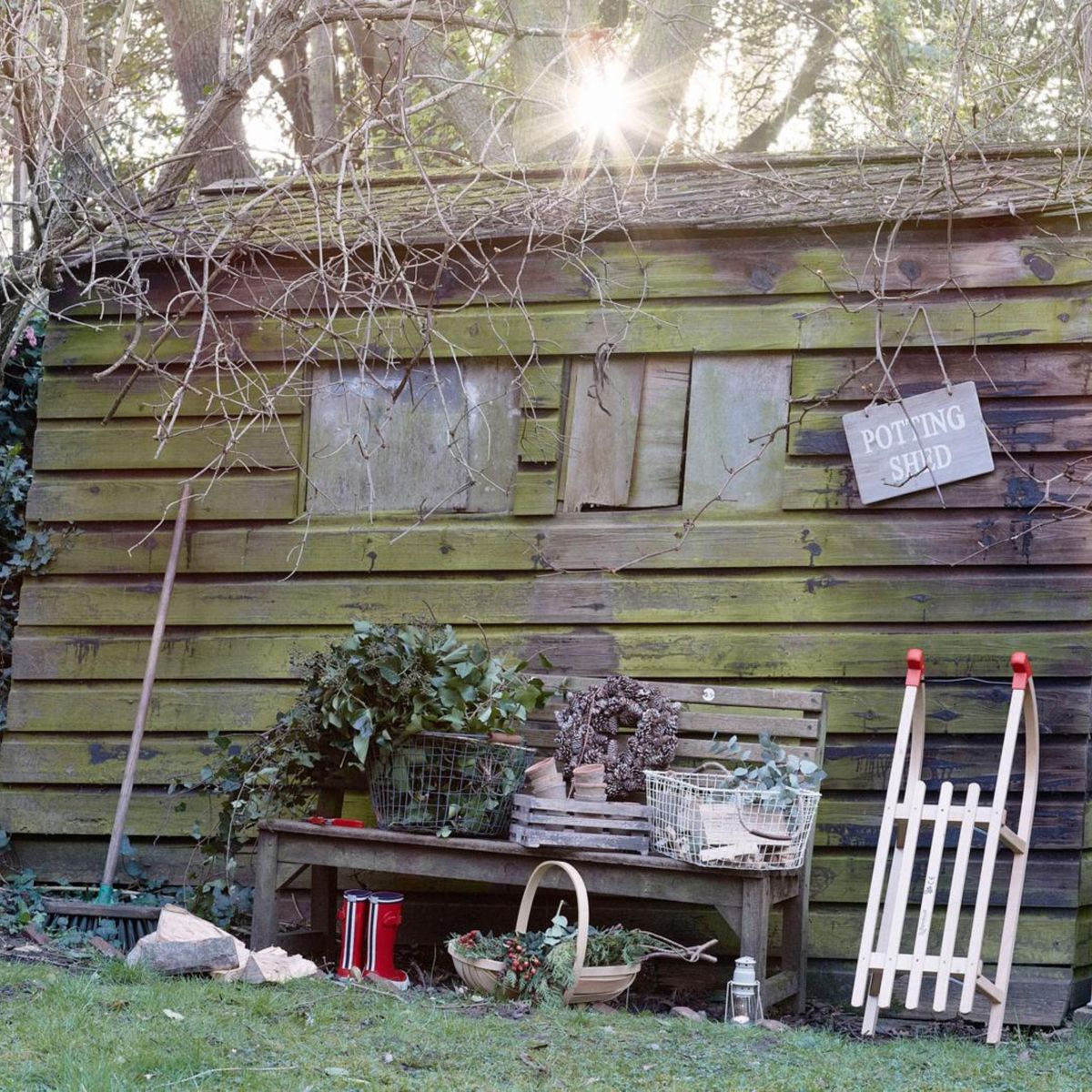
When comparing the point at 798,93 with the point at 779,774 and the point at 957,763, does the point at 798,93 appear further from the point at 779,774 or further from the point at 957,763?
the point at 779,774

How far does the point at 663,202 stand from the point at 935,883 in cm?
292

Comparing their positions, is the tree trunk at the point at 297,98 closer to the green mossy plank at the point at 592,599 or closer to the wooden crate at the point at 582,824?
the green mossy plank at the point at 592,599

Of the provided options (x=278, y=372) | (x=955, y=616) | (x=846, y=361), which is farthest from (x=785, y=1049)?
(x=278, y=372)

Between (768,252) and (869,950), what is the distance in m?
2.74

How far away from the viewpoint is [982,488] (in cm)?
512

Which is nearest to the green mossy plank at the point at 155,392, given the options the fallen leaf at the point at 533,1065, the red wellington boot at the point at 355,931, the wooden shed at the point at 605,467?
the wooden shed at the point at 605,467

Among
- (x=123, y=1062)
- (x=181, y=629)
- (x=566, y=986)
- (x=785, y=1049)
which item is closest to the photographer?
(x=123, y=1062)

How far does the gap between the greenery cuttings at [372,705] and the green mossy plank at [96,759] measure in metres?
0.62

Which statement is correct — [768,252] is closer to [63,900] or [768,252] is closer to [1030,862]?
[1030,862]

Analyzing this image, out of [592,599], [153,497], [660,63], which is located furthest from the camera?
[660,63]

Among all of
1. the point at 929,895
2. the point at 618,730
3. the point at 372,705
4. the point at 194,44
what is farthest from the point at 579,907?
the point at 194,44

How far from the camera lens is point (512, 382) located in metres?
5.64

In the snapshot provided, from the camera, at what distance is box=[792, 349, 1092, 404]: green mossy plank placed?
5.12 meters

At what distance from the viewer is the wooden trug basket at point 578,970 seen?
14.3 feet
